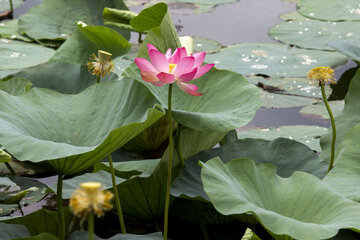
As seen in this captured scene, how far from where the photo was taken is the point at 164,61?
39.8 inches

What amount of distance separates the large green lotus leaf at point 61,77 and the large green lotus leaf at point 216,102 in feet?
0.85

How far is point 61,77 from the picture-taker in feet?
5.41

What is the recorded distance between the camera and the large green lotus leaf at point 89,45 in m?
1.79

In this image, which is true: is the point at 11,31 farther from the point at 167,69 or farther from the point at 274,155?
the point at 167,69

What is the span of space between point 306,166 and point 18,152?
67 centimetres

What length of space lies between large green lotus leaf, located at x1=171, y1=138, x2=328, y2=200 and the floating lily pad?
133 cm

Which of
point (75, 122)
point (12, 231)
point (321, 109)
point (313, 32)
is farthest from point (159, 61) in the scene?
→ point (313, 32)

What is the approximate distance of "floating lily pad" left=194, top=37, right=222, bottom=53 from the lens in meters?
2.68

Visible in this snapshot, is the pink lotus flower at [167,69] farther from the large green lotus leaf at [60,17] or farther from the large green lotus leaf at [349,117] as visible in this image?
the large green lotus leaf at [60,17]

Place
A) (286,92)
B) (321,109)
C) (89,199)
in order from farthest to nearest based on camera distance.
Answer: (286,92), (321,109), (89,199)

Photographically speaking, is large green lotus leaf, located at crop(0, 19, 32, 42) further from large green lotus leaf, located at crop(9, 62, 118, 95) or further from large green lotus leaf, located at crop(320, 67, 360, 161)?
large green lotus leaf, located at crop(320, 67, 360, 161)

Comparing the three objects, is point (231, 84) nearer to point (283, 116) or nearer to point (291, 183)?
point (291, 183)

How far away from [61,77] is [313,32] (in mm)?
1637

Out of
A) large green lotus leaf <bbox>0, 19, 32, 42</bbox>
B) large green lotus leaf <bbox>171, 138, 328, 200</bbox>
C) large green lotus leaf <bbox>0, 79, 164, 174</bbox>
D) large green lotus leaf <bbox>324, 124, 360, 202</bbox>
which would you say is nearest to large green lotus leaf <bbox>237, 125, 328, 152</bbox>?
large green lotus leaf <bbox>171, 138, 328, 200</bbox>
